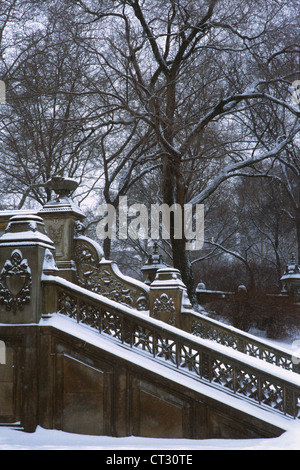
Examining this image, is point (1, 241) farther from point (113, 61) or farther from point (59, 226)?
point (113, 61)

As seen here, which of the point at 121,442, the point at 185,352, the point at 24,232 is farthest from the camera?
the point at 24,232

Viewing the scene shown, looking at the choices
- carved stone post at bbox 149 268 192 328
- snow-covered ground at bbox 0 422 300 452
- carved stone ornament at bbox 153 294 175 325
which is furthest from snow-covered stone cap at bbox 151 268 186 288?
snow-covered ground at bbox 0 422 300 452

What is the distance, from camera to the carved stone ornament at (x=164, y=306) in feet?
44.8

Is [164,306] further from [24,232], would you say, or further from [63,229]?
[24,232]

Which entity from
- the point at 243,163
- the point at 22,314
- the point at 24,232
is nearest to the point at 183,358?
the point at 22,314

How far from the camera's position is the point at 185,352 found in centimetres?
843

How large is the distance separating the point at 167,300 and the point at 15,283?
19.5 feet

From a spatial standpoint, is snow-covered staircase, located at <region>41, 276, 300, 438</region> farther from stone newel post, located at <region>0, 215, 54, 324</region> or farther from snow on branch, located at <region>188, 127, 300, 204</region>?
snow on branch, located at <region>188, 127, 300, 204</region>

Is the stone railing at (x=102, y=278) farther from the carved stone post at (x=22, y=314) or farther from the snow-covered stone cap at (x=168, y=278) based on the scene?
the carved stone post at (x=22, y=314)

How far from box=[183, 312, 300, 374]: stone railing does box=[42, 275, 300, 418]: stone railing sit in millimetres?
5418

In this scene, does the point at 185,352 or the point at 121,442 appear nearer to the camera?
the point at 121,442

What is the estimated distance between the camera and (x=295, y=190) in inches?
1385

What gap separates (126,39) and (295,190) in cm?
1870

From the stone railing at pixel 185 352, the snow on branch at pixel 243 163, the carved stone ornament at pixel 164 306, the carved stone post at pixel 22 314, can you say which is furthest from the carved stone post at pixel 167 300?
the snow on branch at pixel 243 163
